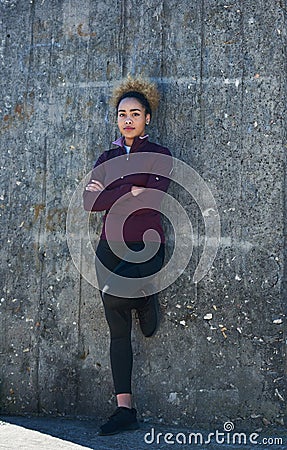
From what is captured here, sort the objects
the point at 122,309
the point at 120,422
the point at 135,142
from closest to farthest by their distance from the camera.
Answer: the point at 120,422 < the point at 122,309 < the point at 135,142

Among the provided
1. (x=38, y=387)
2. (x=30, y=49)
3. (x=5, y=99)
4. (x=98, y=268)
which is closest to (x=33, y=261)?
(x=98, y=268)

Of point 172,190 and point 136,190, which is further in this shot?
point 172,190

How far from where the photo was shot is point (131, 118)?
12.6ft

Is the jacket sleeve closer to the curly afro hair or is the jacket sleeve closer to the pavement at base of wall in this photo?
the curly afro hair

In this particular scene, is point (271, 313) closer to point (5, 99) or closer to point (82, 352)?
point (82, 352)

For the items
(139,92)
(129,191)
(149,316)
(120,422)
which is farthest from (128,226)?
(120,422)

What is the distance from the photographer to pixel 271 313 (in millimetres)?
3684

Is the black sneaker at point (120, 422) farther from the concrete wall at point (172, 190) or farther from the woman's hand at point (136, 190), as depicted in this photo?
the woman's hand at point (136, 190)

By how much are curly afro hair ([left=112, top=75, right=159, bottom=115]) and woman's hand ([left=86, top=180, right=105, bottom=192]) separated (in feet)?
1.47

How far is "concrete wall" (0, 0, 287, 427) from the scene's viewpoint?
12.2 feet

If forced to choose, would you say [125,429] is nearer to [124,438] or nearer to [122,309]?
[124,438]

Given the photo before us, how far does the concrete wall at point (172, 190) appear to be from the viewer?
12.2 feet

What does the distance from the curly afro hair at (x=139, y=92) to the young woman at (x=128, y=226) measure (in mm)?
12

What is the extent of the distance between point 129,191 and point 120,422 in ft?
3.63
